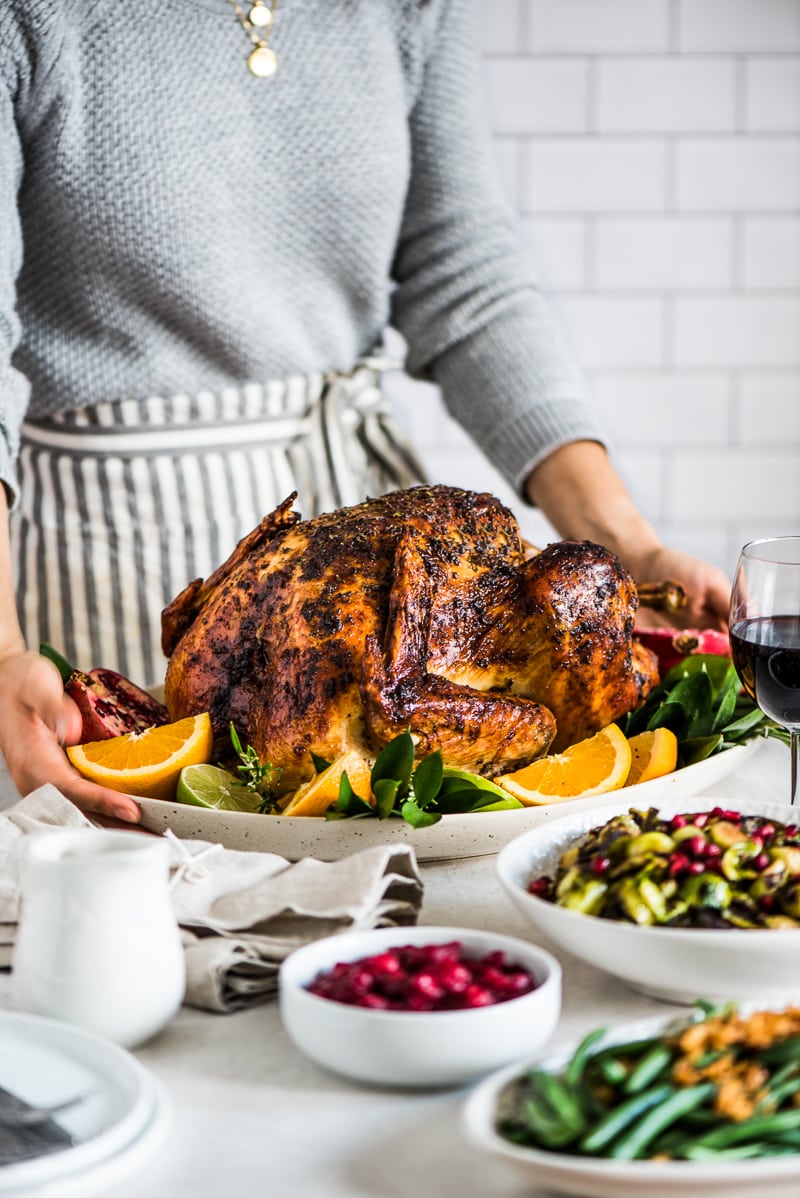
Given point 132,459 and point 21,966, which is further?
point 132,459

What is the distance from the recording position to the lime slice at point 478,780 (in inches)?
45.6

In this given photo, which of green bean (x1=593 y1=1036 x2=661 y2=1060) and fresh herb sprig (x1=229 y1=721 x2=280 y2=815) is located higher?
green bean (x1=593 y1=1036 x2=661 y2=1060)

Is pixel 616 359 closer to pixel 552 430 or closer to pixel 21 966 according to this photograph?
pixel 552 430

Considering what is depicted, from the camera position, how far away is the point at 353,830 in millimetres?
1119

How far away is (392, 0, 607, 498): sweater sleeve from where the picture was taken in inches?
81.0

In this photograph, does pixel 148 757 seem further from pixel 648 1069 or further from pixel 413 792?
pixel 648 1069

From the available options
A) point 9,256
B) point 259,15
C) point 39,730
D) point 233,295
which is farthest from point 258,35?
point 39,730

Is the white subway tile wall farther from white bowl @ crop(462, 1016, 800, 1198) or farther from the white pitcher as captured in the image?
white bowl @ crop(462, 1016, 800, 1198)

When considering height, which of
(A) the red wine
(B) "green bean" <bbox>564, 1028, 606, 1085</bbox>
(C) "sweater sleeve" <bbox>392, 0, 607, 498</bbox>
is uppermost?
(C) "sweater sleeve" <bbox>392, 0, 607, 498</bbox>

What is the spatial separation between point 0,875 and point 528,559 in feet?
2.31

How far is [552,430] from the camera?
205 cm

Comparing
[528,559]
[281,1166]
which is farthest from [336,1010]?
[528,559]

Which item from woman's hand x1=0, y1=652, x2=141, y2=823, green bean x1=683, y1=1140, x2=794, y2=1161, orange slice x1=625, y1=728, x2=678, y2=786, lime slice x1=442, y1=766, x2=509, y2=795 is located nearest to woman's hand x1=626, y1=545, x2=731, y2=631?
orange slice x1=625, y1=728, x2=678, y2=786

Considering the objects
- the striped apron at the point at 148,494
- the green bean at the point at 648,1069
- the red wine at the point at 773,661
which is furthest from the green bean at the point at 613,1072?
the striped apron at the point at 148,494
